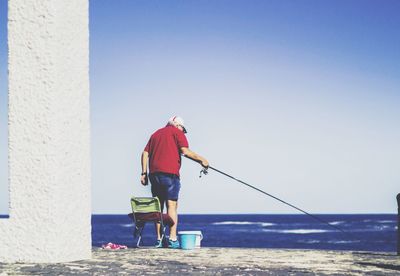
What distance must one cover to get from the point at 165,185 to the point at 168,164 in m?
0.29

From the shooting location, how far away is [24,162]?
5430mm

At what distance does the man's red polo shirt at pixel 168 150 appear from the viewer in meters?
8.05

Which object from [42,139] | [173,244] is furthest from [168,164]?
[42,139]

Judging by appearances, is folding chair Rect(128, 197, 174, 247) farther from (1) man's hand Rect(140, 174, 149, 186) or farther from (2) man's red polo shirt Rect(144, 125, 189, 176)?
(2) man's red polo shirt Rect(144, 125, 189, 176)

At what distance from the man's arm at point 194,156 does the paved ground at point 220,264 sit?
1.34 meters

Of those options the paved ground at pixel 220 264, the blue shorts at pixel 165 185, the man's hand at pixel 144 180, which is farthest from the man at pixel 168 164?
the paved ground at pixel 220 264

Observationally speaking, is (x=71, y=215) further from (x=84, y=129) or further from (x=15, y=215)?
(x=84, y=129)

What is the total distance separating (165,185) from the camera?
804 centimetres

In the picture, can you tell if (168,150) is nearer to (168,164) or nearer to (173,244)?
(168,164)

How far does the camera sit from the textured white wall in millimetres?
5371

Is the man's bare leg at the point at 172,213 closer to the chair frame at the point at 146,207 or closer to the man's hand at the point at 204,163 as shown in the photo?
the chair frame at the point at 146,207

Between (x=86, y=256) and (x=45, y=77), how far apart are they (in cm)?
181

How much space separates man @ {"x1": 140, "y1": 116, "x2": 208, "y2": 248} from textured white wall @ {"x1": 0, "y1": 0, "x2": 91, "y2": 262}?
8.12ft

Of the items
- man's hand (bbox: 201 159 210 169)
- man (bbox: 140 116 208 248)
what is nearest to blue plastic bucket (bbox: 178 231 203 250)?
man (bbox: 140 116 208 248)
